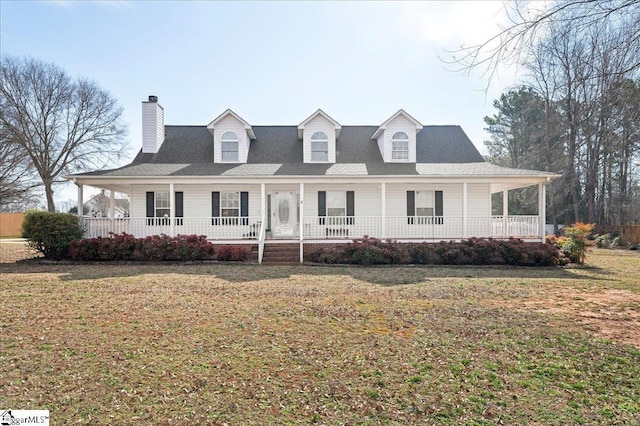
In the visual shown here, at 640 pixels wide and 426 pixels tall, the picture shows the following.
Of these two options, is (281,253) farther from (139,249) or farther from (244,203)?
(139,249)

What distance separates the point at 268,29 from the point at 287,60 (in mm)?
2538

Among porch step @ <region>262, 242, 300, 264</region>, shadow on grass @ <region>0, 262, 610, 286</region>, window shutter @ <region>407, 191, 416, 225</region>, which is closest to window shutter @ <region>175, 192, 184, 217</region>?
shadow on grass @ <region>0, 262, 610, 286</region>

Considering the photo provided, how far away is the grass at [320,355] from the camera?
3.42m

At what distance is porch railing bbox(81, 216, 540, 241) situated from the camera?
50.5ft

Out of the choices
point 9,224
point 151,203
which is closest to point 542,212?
point 151,203

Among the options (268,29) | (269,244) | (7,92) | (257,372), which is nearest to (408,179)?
(269,244)

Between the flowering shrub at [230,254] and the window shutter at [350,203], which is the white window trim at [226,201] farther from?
the window shutter at [350,203]

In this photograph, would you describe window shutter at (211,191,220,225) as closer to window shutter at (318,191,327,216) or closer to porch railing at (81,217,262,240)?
porch railing at (81,217,262,240)

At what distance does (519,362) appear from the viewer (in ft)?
14.8

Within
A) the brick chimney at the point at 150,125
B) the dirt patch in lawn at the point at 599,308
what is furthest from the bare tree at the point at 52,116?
the dirt patch in lawn at the point at 599,308

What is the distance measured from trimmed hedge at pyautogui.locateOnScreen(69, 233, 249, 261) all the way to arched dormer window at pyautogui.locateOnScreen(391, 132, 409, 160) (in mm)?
9082

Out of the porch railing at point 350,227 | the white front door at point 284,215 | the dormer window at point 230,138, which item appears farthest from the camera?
the dormer window at point 230,138

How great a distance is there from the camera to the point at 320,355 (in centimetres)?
471

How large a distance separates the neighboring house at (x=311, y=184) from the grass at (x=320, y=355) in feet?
22.1
